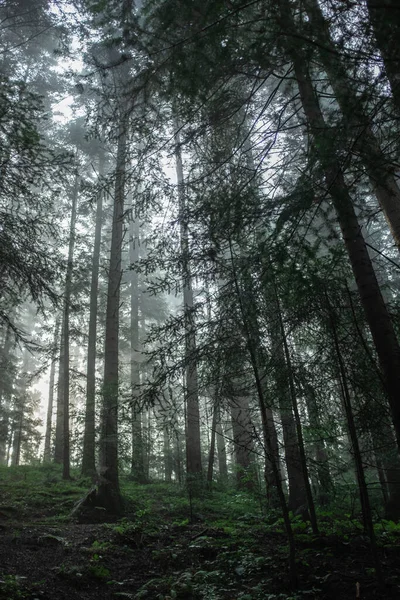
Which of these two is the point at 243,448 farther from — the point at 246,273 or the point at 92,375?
the point at 246,273

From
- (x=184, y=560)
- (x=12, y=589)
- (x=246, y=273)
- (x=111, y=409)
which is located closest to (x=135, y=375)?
(x=111, y=409)

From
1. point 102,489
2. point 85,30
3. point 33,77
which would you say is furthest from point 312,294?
point 33,77

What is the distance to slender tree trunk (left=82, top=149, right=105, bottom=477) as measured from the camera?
12672 mm

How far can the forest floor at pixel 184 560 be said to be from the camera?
4094 millimetres

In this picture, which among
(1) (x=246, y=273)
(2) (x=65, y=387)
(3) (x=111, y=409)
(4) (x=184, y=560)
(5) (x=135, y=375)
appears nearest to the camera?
(1) (x=246, y=273)

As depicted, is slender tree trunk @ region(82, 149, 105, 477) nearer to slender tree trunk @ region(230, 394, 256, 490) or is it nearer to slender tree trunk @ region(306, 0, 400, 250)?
slender tree trunk @ region(230, 394, 256, 490)

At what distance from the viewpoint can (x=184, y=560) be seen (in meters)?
5.58

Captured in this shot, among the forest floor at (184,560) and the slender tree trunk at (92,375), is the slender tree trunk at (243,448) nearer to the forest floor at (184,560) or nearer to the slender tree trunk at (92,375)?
the forest floor at (184,560)

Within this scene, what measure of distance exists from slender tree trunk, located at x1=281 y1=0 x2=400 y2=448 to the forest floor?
1751mm

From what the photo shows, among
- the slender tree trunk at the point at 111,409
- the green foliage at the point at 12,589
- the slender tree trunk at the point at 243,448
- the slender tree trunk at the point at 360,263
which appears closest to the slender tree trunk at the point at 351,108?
the slender tree trunk at the point at 360,263

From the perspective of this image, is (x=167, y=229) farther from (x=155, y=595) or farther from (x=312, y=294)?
(x=155, y=595)

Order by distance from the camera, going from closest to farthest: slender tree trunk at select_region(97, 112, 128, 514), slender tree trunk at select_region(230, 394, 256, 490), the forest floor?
1. the forest floor
2. slender tree trunk at select_region(230, 394, 256, 490)
3. slender tree trunk at select_region(97, 112, 128, 514)

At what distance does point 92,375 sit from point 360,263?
13.4 metres

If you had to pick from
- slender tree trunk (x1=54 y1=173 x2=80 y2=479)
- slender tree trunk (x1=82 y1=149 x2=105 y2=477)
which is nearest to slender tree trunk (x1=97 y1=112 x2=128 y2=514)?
slender tree trunk (x1=82 y1=149 x2=105 y2=477)
